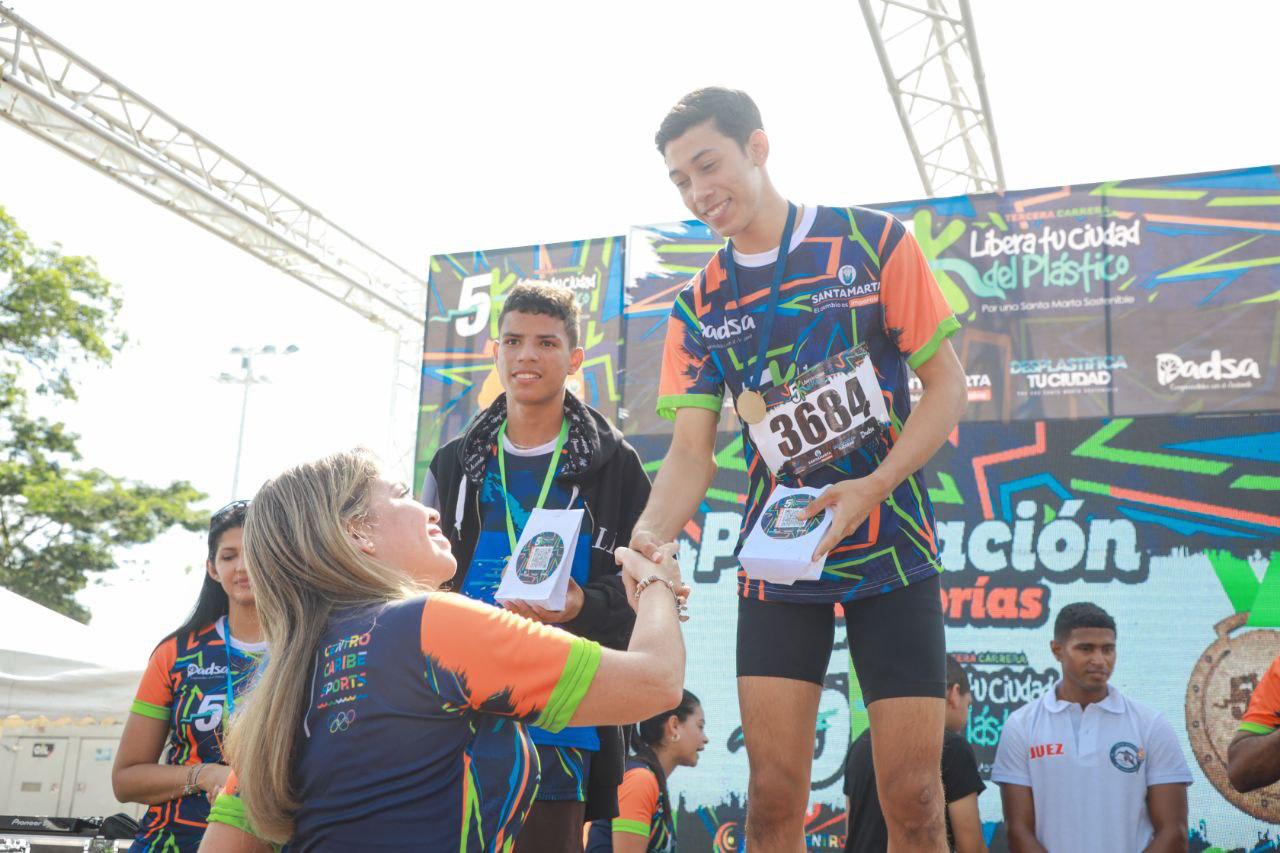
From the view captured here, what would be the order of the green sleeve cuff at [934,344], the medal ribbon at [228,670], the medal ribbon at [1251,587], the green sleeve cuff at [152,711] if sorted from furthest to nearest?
the medal ribbon at [1251,587] → the green sleeve cuff at [152,711] → the medal ribbon at [228,670] → the green sleeve cuff at [934,344]

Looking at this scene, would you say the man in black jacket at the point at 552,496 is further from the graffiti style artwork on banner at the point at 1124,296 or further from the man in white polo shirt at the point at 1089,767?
the graffiti style artwork on banner at the point at 1124,296

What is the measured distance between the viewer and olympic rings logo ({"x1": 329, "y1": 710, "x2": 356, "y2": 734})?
5.44ft

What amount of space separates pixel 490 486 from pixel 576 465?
0.24 m

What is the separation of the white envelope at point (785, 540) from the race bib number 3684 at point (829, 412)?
100 millimetres

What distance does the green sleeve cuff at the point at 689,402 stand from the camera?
2777 millimetres

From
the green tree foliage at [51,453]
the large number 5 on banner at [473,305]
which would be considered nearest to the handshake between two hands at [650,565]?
the large number 5 on banner at [473,305]

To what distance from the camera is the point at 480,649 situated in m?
1.68

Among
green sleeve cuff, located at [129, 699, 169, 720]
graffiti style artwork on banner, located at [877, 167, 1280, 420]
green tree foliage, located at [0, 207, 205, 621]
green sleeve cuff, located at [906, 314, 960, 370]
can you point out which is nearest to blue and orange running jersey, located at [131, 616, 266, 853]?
green sleeve cuff, located at [129, 699, 169, 720]

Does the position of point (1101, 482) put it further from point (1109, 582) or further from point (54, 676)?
point (54, 676)

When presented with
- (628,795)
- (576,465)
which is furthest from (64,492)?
(576,465)

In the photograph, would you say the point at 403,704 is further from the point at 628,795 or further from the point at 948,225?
the point at 948,225

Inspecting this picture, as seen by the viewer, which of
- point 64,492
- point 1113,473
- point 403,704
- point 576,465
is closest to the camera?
point 403,704

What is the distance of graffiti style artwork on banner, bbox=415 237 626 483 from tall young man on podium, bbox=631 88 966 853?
5363mm

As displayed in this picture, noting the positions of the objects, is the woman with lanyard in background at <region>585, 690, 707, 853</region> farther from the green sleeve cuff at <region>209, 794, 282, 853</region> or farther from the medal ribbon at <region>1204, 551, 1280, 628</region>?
the medal ribbon at <region>1204, 551, 1280, 628</region>
